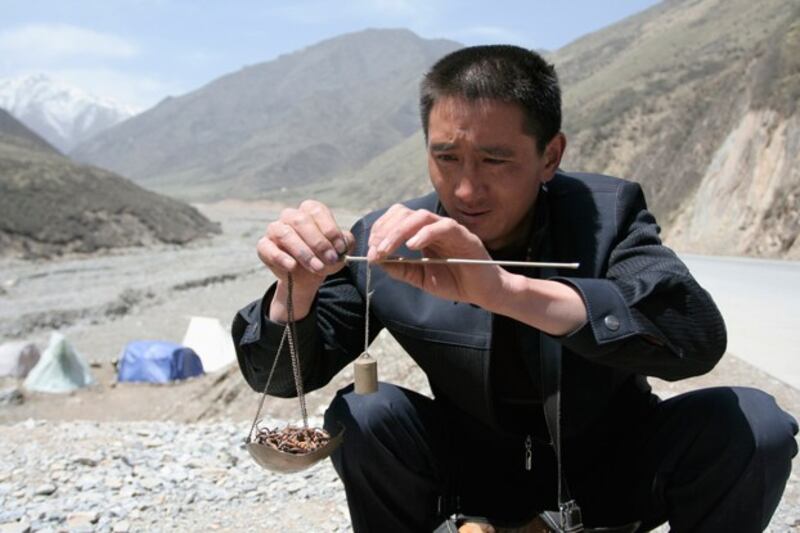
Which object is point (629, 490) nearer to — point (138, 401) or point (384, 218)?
point (384, 218)

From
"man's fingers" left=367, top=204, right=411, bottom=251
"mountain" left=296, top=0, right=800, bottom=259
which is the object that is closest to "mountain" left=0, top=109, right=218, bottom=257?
"mountain" left=296, top=0, right=800, bottom=259

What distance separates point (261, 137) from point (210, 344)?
13043 cm

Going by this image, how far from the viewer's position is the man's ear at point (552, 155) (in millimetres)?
2375

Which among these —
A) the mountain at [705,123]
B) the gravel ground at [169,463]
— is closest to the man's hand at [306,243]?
the gravel ground at [169,463]

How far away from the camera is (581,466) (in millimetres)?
2404

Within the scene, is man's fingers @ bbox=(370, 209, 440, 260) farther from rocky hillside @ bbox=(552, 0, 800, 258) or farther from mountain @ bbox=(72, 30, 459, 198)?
mountain @ bbox=(72, 30, 459, 198)

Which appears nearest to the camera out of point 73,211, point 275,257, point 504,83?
point 275,257

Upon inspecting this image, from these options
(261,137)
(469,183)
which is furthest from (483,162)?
(261,137)

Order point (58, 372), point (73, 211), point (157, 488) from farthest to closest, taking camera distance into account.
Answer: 1. point (73, 211)
2. point (58, 372)
3. point (157, 488)

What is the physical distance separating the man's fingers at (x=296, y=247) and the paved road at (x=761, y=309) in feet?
13.4

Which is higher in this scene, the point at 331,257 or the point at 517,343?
the point at 331,257

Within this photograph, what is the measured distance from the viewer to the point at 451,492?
2.47m

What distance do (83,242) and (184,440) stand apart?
1148 inches

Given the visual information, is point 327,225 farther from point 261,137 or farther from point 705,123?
point 261,137
